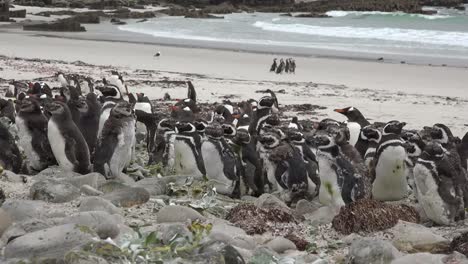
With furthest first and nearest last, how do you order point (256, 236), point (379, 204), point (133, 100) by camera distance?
point (133, 100) < point (379, 204) < point (256, 236)

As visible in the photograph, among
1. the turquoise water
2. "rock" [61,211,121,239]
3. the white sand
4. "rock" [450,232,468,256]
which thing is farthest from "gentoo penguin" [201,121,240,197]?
the turquoise water

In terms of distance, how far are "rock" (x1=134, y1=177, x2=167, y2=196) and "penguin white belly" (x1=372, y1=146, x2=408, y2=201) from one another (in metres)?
2.26

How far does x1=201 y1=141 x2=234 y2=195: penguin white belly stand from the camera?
7547 millimetres

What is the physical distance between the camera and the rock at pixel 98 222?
15.8 feet

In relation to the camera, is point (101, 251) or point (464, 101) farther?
point (464, 101)

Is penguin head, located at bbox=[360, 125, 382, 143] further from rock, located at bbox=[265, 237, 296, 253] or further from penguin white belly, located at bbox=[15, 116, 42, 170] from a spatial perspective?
penguin white belly, located at bbox=[15, 116, 42, 170]

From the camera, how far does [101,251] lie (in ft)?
13.5

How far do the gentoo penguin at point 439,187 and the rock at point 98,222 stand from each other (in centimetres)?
291

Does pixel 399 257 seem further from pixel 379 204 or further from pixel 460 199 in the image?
pixel 460 199

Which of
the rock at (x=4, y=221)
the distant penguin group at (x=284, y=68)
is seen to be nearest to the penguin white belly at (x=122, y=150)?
the rock at (x=4, y=221)

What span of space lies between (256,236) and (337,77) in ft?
52.8

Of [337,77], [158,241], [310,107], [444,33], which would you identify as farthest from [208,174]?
[444,33]

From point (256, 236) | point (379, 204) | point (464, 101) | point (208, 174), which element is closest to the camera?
point (256, 236)

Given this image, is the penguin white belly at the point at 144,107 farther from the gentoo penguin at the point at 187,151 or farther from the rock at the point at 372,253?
the rock at the point at 372,253
